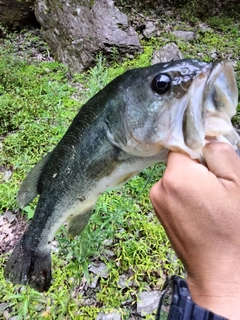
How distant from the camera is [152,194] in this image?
1.25 meters

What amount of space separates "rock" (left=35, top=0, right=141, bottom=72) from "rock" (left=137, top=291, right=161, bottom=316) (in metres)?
3.82

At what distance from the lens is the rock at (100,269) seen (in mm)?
2771

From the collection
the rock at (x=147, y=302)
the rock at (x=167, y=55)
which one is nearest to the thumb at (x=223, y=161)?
the rock at (x=147, y=302)

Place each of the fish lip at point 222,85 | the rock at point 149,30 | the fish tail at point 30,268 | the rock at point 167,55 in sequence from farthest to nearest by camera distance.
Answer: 1. the rock at point 149,30
2. the rock at point 167,55
3. the fish tail at point 30,268
4. the fish lip at point 222,85

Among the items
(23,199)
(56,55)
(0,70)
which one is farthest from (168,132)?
(56,55)

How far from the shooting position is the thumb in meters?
1.14

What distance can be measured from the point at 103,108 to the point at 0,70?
402cm

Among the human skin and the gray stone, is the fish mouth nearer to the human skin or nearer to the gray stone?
the human skin

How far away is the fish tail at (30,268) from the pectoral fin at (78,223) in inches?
8.4

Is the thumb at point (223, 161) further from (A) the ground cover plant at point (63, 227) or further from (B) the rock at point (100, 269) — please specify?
(B) the rock at point (100, 269)

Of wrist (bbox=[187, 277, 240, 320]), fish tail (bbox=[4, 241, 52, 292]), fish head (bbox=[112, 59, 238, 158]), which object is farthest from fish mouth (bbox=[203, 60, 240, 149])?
fish tail (bbox=[4, 241, 52, 292])

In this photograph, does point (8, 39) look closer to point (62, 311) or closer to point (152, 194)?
point (62, 311)

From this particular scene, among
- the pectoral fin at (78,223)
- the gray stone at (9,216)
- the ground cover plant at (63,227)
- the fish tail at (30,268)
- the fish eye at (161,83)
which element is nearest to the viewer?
the fish eye at (161,83)

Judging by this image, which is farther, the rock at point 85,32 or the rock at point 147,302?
the rock at point 85,32
